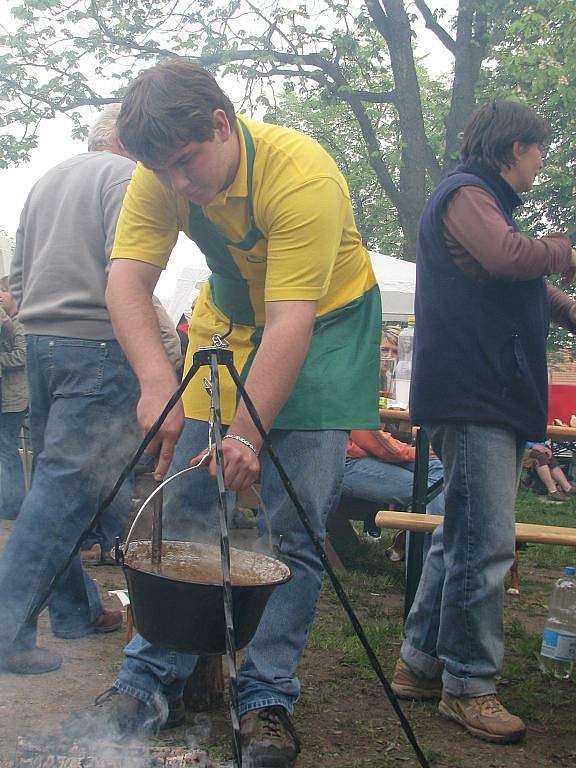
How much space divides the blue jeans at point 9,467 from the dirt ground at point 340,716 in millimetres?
2831

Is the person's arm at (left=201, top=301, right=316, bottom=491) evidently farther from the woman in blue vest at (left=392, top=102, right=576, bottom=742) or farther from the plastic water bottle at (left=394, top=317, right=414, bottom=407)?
the plastic water bottle at (left=394, top=317, right=414, bottom=407)

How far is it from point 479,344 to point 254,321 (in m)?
0.69

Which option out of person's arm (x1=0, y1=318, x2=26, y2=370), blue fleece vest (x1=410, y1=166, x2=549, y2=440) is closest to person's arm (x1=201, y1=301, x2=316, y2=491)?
blue fleece vest (x1=410, y1=166, x2=549, y2=440)

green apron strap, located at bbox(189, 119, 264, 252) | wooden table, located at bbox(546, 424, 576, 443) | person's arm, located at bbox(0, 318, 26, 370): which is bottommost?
wooden table, located at bbox(546, 424, 576, 443)

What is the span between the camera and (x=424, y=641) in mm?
3021

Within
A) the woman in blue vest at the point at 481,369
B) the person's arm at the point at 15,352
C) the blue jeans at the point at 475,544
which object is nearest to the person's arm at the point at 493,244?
the woman in blue vest at the point at 481,369

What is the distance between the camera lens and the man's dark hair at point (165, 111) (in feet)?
6.49

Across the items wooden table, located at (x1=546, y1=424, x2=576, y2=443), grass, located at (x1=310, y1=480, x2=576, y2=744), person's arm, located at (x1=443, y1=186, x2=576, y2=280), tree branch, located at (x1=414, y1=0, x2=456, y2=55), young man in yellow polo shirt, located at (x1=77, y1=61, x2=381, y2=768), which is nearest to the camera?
young man in yellow polo shirt, located at (x1=77, y1=61, x2=381, y2=768)

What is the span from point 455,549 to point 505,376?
1.86 feet

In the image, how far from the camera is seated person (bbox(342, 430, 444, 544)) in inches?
190

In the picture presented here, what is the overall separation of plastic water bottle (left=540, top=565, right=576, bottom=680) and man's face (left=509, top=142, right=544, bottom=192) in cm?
165

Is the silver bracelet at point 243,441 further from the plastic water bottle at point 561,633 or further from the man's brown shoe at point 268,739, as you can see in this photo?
the plastic water bottle at point 561,633

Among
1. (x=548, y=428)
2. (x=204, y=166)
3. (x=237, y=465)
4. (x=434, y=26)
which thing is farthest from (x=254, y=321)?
(x=434, y=26)

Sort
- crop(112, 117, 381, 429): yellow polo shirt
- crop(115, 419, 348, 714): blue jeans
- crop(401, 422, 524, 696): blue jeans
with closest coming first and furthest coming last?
crop(112, 117, 381, 429): yellow polo shirt, crop(115, 419, 348, 714): blue jeans, crop(401, 422, 524, 696): blue jeans
